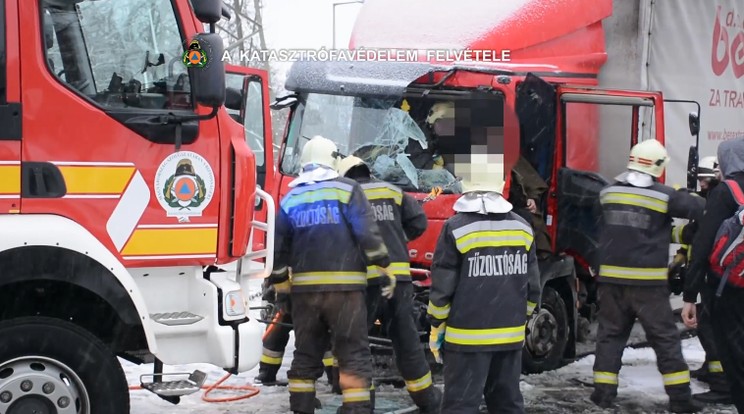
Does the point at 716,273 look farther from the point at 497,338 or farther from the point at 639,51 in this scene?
the point at 639,51

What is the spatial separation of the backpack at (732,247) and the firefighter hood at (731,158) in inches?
3.0

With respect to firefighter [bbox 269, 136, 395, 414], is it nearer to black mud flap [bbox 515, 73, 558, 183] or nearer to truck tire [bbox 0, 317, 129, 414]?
truck tire [bbox 0, 317, 129, 414]

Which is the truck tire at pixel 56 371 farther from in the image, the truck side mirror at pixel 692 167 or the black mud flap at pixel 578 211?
the truck side mirror at pixel 692 167

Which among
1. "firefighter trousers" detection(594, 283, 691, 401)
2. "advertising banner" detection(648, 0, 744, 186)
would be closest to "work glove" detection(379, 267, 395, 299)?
"firefighter trousers" detection(594, 283, 691, 401)

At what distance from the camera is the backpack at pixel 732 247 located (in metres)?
6.00

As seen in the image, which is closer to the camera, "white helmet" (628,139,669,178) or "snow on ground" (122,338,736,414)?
"snow on ground" (122,338,736,414)

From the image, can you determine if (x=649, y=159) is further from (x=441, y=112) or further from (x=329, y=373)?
(x=329, y=373)

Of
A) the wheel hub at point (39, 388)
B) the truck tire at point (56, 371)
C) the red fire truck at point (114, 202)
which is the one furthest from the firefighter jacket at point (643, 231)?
the wheel hub at point (39, 388)

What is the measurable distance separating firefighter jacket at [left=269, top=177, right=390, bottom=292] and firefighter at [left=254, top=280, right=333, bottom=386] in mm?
1154

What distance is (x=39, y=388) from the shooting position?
481 cm

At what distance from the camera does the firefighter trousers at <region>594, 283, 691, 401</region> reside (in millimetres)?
7086

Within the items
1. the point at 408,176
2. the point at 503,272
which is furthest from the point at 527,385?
the point at 503,272

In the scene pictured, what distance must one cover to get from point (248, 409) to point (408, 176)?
2.02 meters

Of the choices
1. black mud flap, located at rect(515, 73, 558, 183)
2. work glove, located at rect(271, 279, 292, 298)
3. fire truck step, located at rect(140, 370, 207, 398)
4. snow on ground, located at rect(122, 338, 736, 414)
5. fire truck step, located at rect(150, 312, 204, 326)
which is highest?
black mud flap, located at rect(515, 73, 558, 183)
